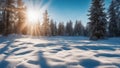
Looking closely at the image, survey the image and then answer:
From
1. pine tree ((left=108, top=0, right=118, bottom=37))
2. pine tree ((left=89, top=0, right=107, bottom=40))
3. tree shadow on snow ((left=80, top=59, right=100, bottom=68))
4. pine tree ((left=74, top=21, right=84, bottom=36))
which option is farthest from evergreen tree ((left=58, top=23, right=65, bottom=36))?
tree shadow on snow ((left=80, top=59, right=100, bottom=68))

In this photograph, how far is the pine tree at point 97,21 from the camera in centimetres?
2864

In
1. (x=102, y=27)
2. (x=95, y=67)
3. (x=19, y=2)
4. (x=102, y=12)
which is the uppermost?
(x=19, y=2)

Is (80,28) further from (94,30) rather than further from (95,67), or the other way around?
(95,67)

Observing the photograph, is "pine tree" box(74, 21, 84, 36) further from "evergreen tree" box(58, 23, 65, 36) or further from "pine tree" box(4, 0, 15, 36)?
"pine tree" box(4, 0, 15, 36)

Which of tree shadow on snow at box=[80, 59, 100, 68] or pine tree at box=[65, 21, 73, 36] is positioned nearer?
tree shadow on snow at box=[80, 59, 100, 68]

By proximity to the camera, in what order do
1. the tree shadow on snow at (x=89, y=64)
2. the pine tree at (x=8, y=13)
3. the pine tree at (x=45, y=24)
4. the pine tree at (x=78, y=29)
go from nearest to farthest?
1. the tree shadow on snow at (x=89, y=64)
2. the pine tree at (x=8, y=13)
3. the pine tree at (x=45, y=24)
4. the pine tree at (x=78, y=29)

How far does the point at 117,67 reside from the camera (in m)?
5.72

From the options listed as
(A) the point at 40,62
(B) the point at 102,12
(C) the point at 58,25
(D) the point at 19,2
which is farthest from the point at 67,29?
(A) the point at 40,62

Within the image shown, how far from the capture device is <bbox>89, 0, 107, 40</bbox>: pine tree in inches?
1128

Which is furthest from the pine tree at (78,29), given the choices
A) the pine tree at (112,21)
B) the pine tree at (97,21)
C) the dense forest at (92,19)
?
the pine tree at (97,21)

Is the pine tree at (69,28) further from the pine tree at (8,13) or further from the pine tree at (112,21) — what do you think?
the pine tree at (8,13)

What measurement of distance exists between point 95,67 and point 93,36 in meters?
23.6

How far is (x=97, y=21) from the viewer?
1152 inches

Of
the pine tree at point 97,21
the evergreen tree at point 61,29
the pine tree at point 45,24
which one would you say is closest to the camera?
the pine tree at point 97,21
